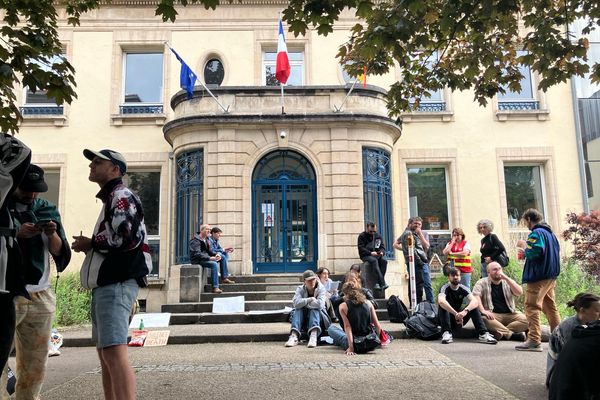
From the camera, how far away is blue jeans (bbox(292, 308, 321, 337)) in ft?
27.6

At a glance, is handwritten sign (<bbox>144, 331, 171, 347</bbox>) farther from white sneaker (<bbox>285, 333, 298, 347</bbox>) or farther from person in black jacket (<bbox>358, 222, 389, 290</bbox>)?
person in black jacket (<bbox>358, 222, 389, 290</bbox>)

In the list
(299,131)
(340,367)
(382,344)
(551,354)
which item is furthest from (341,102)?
(551,354)

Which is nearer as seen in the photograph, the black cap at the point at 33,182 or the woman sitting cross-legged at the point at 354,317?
the black cap at the point at 33,182

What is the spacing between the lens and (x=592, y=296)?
4.54 m

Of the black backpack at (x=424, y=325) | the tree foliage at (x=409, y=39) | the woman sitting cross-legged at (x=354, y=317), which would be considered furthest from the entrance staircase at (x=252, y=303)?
the tree foliage at (x=409, y=39)

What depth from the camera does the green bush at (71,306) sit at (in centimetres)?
1124

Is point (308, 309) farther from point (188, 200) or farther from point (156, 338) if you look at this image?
point (188, 200)

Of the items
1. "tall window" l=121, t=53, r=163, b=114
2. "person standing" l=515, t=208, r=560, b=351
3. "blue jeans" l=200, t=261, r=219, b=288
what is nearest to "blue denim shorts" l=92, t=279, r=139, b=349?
"person standing" l=515, t=208, r=560, b=351

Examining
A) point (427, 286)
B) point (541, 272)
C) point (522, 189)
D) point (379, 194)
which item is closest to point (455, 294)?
point (427, 286)

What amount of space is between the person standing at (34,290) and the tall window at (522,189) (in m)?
15.2

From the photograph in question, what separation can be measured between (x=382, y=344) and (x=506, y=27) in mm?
5154

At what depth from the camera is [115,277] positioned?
139 inches

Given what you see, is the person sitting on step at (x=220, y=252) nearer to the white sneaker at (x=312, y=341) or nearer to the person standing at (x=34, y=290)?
the white sneaker at (x=312, y=341)

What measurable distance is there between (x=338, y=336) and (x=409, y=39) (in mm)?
4550
